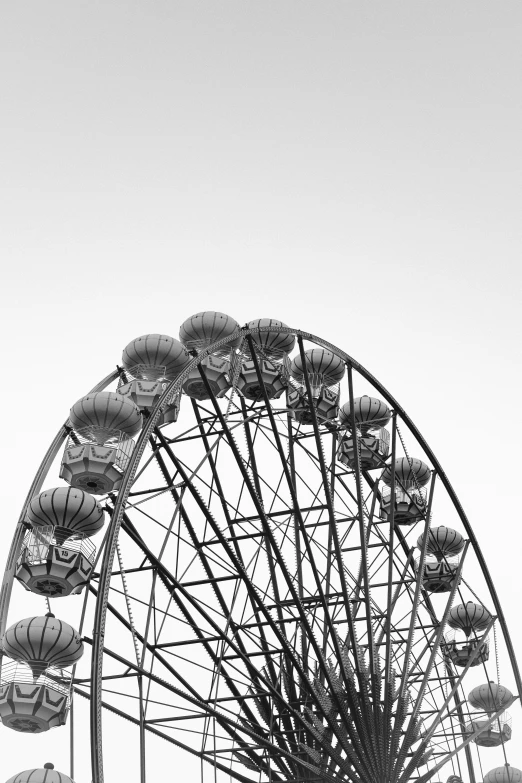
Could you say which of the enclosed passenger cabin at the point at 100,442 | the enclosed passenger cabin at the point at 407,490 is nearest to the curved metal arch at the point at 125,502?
the enclosed passenger cabin at the point at 100,442

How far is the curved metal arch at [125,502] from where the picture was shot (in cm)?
1223

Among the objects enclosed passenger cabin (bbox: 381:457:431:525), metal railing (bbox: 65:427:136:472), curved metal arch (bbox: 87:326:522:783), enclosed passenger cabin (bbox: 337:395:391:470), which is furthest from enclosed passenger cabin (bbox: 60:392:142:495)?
enclosed passenger cabin (bbox: 381:457:431:525)

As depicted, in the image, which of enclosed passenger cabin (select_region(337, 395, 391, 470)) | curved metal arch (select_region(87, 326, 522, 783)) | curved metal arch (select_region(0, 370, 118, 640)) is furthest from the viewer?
enclosed passenger cabin (select_region(337, 395, 391, 470))

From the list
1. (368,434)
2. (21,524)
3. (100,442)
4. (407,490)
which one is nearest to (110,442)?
(100,442)

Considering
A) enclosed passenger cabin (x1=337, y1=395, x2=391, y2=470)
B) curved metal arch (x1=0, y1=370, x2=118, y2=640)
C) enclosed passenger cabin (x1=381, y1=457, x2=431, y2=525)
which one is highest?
enclosed passenger cabin (x1=337, y1=395, x2=391, y2=470)

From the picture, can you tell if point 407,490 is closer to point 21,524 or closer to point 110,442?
point 110,442

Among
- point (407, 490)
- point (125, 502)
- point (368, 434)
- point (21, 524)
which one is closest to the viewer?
point (125, 502)

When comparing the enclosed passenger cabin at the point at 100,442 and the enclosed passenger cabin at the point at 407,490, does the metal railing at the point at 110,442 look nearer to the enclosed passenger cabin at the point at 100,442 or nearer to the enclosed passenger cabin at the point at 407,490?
the enclosed passenger cabin at the point at 100,442

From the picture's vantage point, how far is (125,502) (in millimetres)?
13859

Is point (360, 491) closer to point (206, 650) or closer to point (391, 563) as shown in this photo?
point (391, 563)

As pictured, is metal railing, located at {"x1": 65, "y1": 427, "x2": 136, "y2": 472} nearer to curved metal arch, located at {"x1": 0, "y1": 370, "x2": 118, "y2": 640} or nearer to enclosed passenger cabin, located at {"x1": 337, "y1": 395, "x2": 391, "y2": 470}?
curved metal arch, located at {"x1": 0, "y1": 370, "x2": 118, "y2": 640}

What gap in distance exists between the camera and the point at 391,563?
790 inches

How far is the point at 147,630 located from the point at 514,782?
43.0 feet

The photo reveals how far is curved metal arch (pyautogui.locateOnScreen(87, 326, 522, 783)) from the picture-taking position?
12234mm
